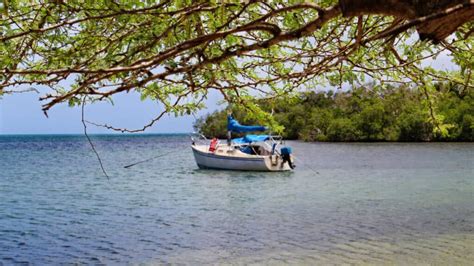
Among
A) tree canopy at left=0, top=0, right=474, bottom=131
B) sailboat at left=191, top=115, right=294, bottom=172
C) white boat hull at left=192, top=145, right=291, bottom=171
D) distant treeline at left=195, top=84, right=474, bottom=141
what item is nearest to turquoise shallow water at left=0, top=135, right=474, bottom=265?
white boat hull at left=192, top=145, right=291, bottom=171

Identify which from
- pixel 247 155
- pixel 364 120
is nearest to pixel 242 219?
pixel 247 155

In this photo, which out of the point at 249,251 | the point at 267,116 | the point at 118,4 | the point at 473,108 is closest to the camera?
the point at 118,4

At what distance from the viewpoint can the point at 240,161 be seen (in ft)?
81.6

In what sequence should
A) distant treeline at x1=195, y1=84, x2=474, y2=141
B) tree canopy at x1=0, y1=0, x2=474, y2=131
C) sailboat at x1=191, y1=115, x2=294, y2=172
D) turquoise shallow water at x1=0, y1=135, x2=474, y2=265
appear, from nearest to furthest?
tree canopy at x1=0, y1=0, x2=474, y2=131 → turquoise shallow water at x1=0, y1=135, x2=474, y2=265 → sailboat at x1=191, y1=115, x2=294, y2=172 → distant treeline at x1=195, y1=84, x2=474, y2=141

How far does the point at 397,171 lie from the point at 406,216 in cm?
1321

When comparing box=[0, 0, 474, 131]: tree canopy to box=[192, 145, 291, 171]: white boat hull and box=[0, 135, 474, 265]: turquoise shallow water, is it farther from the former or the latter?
box=[192, 145, 291, 171]: white boat hull

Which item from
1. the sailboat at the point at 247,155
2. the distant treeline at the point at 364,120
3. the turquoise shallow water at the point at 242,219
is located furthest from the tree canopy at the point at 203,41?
the distant treeline at the point at 364,120

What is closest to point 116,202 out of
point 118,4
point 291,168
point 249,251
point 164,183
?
point 164,183

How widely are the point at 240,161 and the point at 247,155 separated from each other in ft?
1.53

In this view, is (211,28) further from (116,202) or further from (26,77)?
(116,202)

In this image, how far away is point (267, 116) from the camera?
4141 millimetres

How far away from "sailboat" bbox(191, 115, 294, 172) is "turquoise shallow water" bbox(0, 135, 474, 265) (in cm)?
73

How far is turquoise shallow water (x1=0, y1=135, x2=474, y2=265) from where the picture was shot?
9.90 metres

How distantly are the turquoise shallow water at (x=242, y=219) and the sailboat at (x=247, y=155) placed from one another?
729 millimetres
